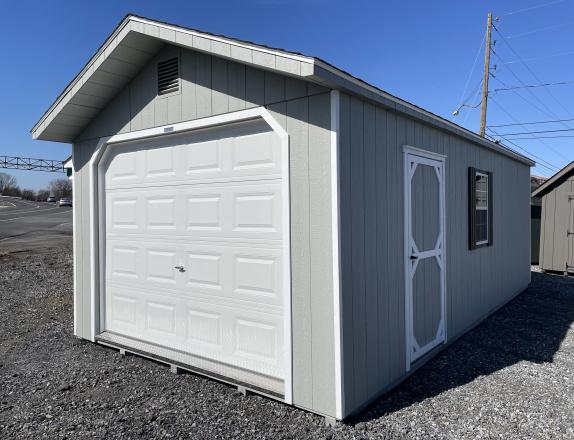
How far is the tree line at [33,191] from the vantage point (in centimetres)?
7550

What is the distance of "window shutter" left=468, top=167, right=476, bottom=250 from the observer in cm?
567

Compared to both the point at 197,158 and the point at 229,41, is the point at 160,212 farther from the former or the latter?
the point at 229,41

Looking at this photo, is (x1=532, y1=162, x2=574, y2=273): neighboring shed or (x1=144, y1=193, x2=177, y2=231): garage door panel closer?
(x1=144, y1=193, x2=177, y2=231): garage door panel

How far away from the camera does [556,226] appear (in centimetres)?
1075

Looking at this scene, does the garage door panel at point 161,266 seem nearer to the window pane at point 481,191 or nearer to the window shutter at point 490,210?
the window pane at point 481,191

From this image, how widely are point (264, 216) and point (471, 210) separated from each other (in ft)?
10.5

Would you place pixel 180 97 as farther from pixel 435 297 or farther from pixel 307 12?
pixel 307 12

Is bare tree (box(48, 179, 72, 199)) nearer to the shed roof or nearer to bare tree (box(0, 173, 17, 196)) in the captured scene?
bare tree (box(0, 173, 17, 196))

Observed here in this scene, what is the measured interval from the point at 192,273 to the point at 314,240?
1.59 m

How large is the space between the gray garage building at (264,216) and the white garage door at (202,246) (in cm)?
2

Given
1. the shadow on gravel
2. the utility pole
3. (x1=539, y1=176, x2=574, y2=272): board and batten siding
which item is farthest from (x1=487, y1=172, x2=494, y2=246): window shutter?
the utility pole

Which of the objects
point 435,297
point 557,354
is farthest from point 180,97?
point 557,354

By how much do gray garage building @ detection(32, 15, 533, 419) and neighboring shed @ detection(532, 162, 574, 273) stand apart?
621 cm

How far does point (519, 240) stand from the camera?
8.30 metres
